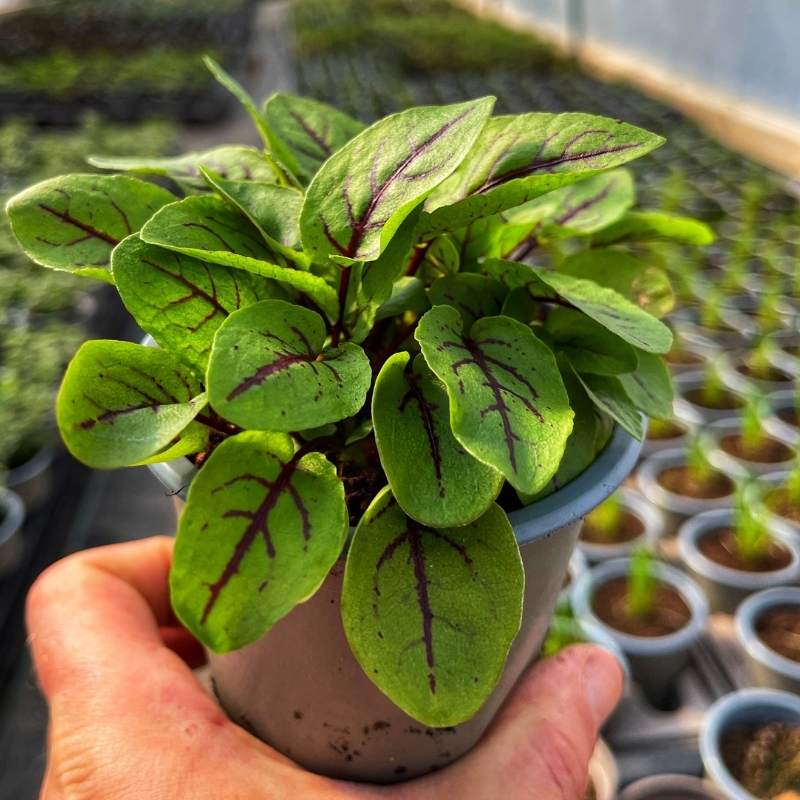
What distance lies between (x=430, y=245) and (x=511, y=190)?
0.34 feet

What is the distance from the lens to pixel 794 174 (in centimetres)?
262

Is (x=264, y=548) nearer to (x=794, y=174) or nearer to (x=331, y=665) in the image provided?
(x=331, y=665)

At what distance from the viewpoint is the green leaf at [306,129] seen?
543 millimetres

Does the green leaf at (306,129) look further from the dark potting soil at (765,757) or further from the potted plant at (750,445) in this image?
the potted plant at (750,445)

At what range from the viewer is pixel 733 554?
3.50ft

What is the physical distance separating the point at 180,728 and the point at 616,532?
75 cm

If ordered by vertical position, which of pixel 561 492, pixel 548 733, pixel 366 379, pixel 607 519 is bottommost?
pixel 607 519

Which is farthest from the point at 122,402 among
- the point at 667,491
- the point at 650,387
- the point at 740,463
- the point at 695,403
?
the point at 695,403

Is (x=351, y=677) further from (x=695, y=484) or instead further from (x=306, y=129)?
(x=695, y=484)

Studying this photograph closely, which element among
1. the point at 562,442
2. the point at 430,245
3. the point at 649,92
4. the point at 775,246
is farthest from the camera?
the point at 649,92

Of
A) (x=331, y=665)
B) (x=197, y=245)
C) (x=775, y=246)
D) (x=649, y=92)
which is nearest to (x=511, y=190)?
(x=197, y=245)

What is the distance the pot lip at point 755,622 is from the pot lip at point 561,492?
513 mm

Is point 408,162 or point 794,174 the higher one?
point 408,162

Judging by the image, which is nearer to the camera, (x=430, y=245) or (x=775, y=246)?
(x=430, y=245)
